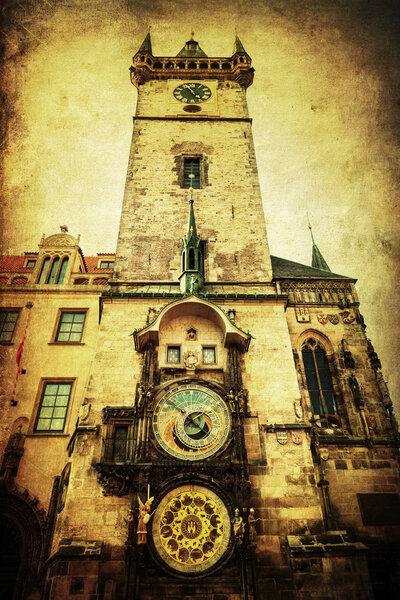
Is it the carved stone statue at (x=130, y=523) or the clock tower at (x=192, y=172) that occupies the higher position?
the clock tower at (x=192, y=172)

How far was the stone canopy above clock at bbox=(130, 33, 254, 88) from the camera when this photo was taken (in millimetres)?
21359

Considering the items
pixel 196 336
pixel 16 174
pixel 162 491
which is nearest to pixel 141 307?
pixel 196 336

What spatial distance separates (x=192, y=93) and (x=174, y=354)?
15.6 metres

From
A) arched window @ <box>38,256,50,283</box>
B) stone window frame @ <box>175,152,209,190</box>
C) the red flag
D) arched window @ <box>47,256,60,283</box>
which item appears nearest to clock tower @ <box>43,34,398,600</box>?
stone window frame @ <box>175,152,209,190</box>

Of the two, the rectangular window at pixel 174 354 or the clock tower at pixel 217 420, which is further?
the rectangular window at pixel 174 354

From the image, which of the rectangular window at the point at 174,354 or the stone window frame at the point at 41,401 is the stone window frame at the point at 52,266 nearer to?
the stone window frame at the point at 41,401

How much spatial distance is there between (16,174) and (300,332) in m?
11.0

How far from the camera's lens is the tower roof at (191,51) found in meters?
23.0

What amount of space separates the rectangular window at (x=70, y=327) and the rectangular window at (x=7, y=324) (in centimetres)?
175

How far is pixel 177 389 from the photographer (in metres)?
10.0

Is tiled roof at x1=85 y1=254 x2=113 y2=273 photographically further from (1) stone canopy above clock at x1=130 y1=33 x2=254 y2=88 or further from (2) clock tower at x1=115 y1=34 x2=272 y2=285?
(1) stone canopy above clock at x1=130 y1=33 x2=254 y2=88

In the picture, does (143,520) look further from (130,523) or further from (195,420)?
(195,420)

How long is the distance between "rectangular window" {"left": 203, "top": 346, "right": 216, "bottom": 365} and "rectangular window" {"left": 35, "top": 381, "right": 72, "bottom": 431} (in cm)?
537

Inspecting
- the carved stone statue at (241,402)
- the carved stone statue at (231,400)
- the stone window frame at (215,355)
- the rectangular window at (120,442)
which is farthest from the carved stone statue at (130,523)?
the stone window frame at (215,355)
